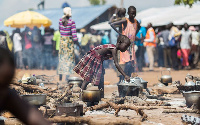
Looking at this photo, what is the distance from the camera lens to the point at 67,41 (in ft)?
32.7

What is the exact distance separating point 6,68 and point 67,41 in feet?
26.7

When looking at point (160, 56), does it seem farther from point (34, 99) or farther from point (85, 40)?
point (34, 99)

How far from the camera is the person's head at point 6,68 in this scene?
184 centimetres

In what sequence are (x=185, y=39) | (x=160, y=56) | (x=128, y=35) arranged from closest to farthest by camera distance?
(x=128, y=35) → (x=185, y=39) → (x=160, y=56)

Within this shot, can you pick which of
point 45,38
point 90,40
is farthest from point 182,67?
point 45,38

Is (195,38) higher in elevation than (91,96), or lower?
higher

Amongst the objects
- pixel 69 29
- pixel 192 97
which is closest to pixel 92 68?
pixel 192 97

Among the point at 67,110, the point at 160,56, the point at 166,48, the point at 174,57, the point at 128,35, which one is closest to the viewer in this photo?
the point at 67,110

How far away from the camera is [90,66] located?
24.0 ft

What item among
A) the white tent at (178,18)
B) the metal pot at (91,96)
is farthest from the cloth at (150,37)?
the metal pot at (91,96)

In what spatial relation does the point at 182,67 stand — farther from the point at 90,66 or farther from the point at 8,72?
the point at 8,72

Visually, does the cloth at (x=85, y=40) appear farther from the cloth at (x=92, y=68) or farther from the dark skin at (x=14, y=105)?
the dark skin at (x=14, y=105)

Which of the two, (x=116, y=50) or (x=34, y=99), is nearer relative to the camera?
(x=34, y=99)

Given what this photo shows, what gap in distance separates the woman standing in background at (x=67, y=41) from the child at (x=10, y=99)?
757 cm
